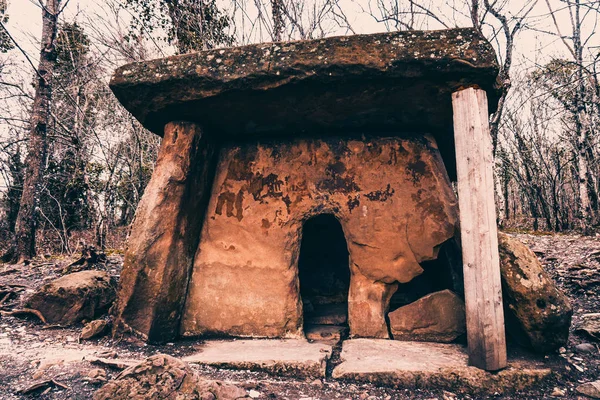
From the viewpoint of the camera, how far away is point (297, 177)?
12.1ft

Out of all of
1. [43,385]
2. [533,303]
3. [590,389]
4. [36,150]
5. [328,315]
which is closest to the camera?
[43,385]

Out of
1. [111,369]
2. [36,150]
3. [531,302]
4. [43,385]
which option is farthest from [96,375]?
[36,150]

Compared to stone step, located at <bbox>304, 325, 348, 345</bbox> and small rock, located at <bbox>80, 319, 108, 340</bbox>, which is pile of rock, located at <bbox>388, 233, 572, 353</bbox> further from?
small rock, located at <bbox>80, 319, 108, 340</bbox>

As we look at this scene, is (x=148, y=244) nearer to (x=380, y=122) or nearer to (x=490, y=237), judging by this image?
(x=380, y=122)

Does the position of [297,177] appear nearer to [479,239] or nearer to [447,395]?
[479,239]

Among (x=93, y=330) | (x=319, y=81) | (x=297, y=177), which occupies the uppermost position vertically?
(x=319, y=81)

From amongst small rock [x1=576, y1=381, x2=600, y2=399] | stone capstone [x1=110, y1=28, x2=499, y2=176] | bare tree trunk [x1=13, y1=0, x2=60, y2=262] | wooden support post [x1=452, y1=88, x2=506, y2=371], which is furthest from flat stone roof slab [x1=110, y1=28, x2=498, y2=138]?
bare tree trunk [x1=13, y1=0, x2=60, y2=262]

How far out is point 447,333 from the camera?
10.3ft

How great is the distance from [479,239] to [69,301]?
359 centimetres

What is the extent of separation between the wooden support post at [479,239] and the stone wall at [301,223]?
2.64ft

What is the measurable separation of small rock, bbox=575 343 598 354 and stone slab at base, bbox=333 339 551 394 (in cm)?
66

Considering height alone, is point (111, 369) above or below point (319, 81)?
below

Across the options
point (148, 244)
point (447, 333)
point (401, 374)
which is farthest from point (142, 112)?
point (447, 333)

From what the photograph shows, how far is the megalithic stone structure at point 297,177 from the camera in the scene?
2643mm
